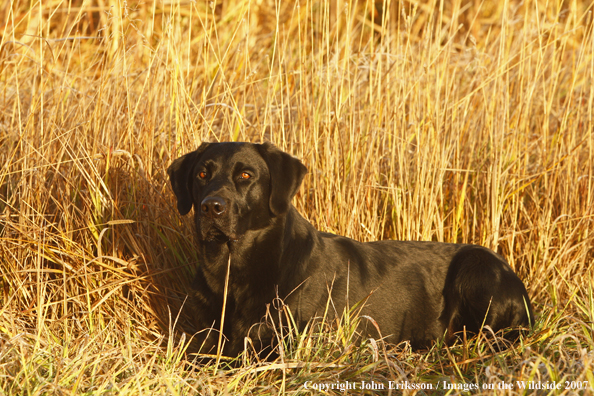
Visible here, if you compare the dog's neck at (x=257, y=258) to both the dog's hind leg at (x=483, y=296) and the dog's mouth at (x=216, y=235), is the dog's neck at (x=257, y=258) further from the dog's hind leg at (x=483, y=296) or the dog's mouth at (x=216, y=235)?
the dog's hind leg at (x=483, y=296)

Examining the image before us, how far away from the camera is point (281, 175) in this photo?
9.04 feet

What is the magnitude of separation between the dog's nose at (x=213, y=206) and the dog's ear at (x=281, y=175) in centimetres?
25

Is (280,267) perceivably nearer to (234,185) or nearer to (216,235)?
(216,235)

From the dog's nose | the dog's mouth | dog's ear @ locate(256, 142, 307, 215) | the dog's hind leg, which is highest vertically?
dog's ear @ locate(256, 142, 307, 215)

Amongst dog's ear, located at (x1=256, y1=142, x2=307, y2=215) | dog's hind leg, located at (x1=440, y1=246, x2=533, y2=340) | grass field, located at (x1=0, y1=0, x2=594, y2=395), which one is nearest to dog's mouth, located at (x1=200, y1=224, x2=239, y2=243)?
dog's ear, located at (x1=256, y1=142, x2=307, y2=215)

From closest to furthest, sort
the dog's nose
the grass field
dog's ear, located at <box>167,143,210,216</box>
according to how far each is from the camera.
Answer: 1. the dog's nose
2. dog's ear, located at <box>167,143,210,216</box>
3. the grass field

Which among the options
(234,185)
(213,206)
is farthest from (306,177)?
(213,206)

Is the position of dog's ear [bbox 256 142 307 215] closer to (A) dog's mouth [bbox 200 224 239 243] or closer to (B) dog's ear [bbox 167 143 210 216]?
(A) dog's mouth [bbox 200 224 239 243]

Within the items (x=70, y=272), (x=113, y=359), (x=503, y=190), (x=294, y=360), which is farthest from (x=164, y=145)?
(x=503, y=190)

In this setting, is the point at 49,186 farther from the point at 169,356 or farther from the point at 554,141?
the point at 554,141

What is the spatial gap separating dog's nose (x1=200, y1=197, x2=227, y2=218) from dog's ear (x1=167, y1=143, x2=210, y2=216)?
0.32 meters

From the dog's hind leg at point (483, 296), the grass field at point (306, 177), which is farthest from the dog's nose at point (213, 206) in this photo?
the dog's hind leg at point (483, 296)

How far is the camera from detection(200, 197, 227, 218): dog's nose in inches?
98.2

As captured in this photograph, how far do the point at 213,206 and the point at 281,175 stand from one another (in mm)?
414
